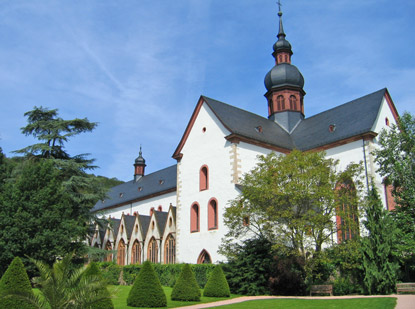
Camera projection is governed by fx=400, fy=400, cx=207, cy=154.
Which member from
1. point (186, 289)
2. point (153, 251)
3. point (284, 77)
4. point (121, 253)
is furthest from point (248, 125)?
point (121, 253)

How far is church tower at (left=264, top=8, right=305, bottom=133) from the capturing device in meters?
39.6

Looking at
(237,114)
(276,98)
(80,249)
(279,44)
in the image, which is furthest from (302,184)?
(279,44)

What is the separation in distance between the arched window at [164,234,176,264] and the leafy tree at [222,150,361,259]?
14425mm

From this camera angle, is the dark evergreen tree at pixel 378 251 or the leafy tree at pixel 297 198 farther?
the leafy tree at pixel 297 198

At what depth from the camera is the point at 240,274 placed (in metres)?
23.2

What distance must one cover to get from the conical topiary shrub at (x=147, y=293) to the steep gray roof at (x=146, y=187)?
2685 cm

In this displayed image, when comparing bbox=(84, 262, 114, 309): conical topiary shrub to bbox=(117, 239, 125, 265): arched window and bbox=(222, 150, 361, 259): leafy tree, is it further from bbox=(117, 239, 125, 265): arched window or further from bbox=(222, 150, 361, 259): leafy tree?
bbox=(117, 239, 125, 265): arched window

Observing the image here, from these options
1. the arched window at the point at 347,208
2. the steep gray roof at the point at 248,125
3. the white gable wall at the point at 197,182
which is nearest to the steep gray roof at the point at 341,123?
the steep gray roof at the point at 248,125

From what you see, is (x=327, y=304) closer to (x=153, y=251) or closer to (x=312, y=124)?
(x=312, y=124)

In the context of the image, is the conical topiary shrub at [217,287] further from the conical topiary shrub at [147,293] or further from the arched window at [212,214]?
the arched window at [212,214]

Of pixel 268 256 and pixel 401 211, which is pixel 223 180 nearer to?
pixel 268 256

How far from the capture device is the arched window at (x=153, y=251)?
38.2 metres

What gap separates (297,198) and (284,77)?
71.8ft

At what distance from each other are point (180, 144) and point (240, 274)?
15.1 metres
